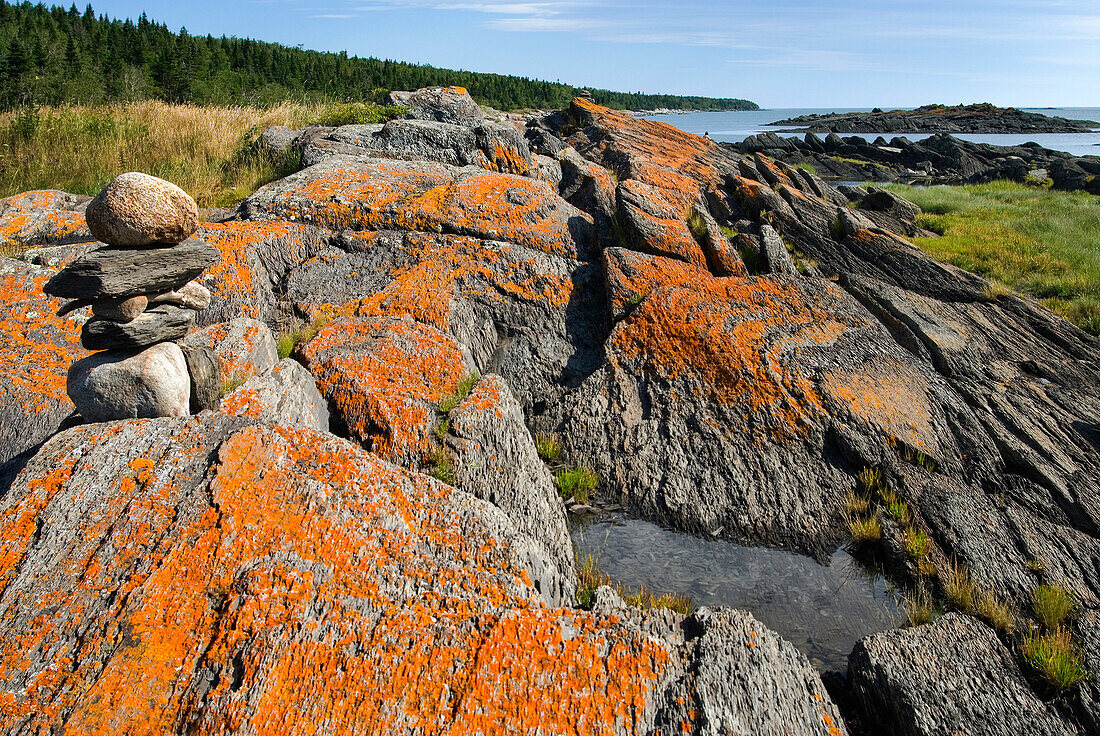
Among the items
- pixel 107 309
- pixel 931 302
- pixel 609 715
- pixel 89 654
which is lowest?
pixel 609 715

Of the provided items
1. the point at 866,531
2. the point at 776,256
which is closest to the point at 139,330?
the point at 866,531

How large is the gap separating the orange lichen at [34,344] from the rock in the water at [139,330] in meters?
1.60

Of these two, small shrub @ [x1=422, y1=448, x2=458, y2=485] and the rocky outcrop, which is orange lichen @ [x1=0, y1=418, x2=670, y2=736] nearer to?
small shrub @ [x1=422, y1=448, x2=458, y2=485]

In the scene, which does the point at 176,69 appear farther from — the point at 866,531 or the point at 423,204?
the point at 866,531

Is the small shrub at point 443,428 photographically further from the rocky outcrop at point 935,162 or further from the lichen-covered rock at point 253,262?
the rocky outcrop at point 935,162

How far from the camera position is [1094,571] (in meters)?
5.77

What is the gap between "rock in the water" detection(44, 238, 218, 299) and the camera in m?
4.96

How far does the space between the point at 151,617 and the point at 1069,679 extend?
6.67 m

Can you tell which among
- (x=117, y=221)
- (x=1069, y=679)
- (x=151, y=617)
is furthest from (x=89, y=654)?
(x=1069, y=679)

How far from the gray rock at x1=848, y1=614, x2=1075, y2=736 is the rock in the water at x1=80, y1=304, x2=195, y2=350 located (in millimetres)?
6799

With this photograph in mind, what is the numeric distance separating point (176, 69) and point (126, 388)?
2673 inches

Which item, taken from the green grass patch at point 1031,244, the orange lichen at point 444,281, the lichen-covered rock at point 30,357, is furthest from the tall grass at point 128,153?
the green grass patch at point 1031,244

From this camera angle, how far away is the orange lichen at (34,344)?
634 centimetres

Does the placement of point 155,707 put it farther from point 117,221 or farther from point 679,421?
point 679,421
